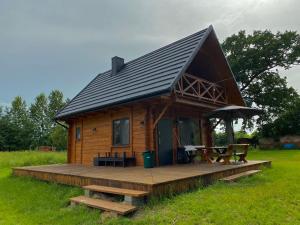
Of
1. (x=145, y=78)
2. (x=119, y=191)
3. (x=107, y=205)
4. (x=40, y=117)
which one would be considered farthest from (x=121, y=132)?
(x=40, y=117)

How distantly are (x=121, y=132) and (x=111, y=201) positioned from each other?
5022 millimetres

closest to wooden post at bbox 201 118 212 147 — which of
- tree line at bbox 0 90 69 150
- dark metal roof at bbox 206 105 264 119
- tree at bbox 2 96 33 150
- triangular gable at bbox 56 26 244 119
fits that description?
dark metal roof at bbox 206 105 264 119

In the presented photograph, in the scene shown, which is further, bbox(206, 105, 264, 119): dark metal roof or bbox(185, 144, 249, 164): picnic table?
bbox(206, 105, 264, 119): dark metal roof

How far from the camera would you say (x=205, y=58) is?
1126cm

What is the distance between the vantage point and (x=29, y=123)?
151ft

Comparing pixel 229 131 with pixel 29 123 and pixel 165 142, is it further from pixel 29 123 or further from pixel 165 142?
pixel 29 123

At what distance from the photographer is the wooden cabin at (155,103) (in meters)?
8.73

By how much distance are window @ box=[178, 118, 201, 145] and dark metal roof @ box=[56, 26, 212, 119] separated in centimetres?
250

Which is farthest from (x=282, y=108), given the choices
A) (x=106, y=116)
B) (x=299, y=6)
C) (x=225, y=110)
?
(x=106, y=116)

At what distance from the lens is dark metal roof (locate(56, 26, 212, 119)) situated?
324 inches

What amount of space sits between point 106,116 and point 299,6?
1037 centimetres

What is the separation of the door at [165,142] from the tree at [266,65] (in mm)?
16920

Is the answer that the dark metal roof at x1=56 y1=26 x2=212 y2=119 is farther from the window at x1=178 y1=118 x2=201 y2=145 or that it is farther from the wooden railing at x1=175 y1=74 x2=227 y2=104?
the window at x1=178 y1=118 x2=201 y2=145

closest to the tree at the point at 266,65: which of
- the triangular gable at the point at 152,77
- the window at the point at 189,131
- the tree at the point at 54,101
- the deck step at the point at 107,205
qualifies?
the triangular gable at the point at 152,77
